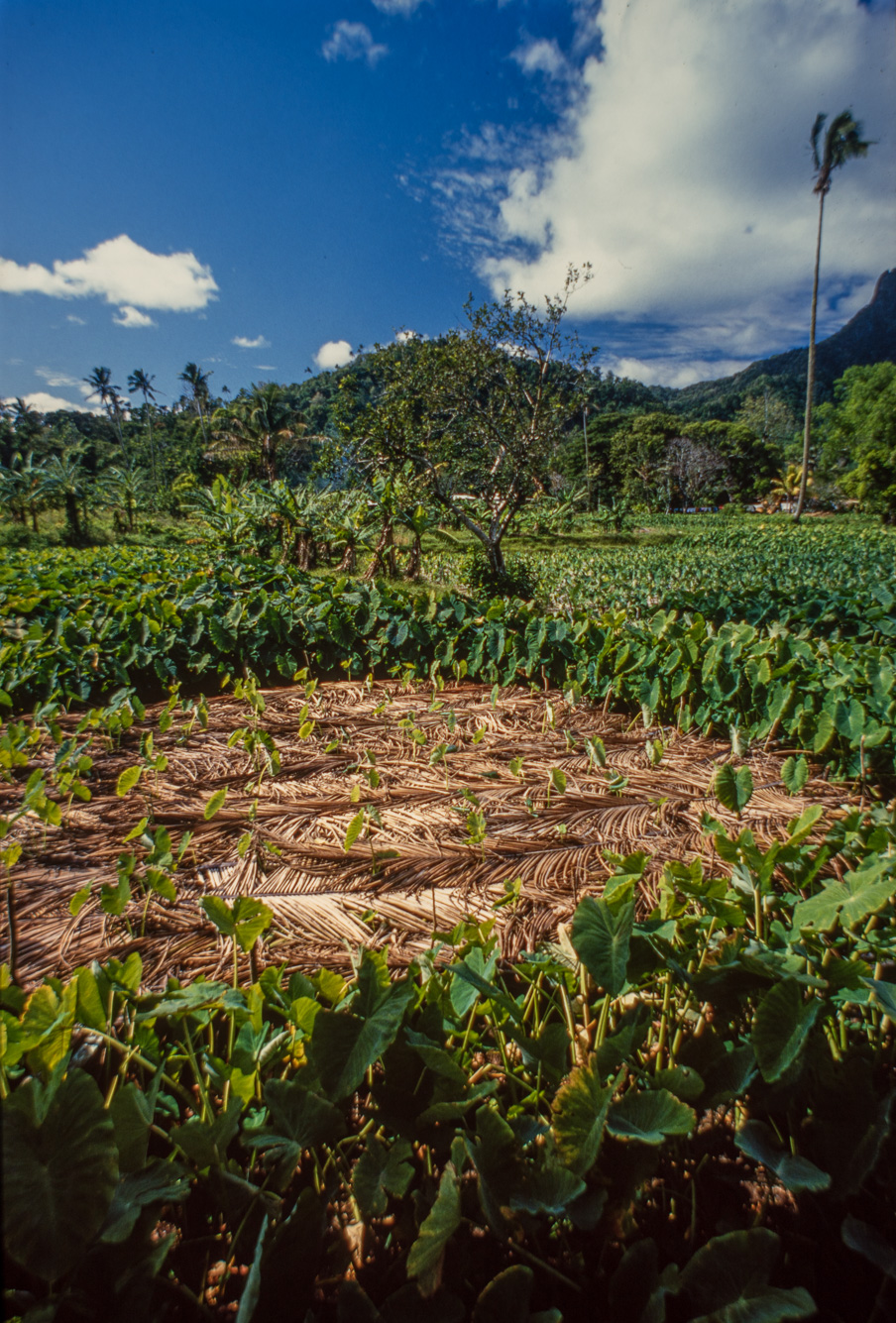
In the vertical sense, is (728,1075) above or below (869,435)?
below

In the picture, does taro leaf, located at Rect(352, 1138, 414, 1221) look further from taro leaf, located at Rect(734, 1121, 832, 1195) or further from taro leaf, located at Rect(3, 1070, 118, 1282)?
taro leaf, located at Rect(734, 1121, 832, 1195)

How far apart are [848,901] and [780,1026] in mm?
326

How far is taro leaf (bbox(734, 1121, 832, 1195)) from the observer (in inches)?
22.3

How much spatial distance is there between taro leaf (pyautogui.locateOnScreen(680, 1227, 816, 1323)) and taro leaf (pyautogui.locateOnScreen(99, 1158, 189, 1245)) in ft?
1.60

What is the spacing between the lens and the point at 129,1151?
1.93 ft

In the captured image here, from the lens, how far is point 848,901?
2.97 feet

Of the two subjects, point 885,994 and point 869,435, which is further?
point 869,435

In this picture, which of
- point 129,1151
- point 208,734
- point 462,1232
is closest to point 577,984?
point 462,1232

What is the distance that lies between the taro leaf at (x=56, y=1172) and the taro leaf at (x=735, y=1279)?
522mm

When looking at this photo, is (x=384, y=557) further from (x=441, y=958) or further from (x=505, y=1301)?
(x=505, y=1301)

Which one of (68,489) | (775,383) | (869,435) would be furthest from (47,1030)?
(775,383)

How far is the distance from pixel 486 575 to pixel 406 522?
146 centimetres

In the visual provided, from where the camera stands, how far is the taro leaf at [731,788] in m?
1.46

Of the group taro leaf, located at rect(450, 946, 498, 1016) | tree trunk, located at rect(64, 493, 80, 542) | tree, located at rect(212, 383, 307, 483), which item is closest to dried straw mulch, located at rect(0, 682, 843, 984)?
taro leaf, located at rect(450, 946, 498, 1016)
